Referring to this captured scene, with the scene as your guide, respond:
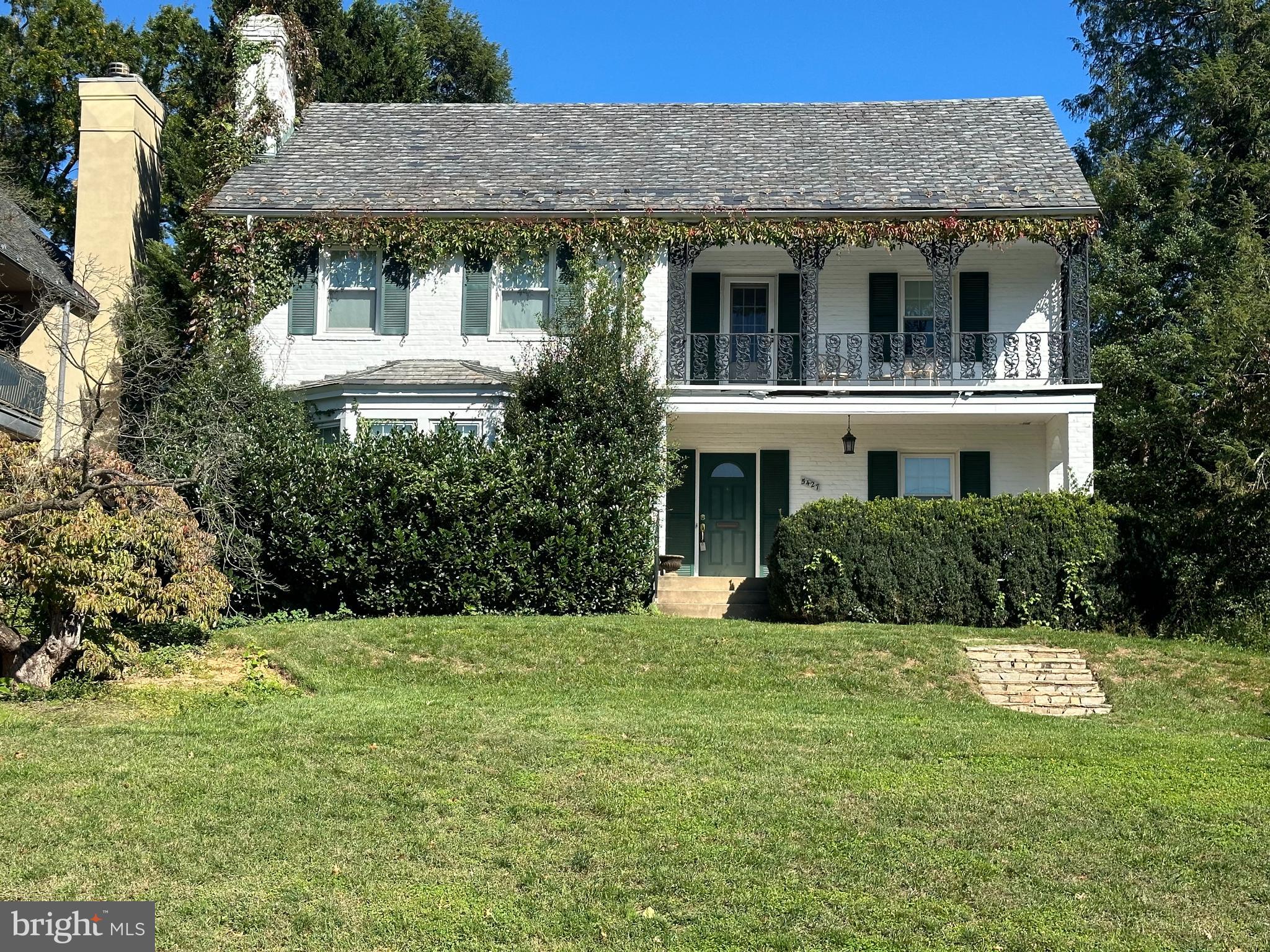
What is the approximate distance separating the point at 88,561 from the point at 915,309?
13895mm

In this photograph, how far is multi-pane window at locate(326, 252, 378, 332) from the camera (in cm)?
2106

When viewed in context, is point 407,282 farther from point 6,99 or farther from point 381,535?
point 6,99

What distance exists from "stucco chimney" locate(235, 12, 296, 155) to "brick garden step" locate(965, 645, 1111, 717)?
49.6ft

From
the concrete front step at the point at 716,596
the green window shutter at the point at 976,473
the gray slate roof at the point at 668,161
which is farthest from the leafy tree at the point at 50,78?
the green window shutter at the point at 976,473

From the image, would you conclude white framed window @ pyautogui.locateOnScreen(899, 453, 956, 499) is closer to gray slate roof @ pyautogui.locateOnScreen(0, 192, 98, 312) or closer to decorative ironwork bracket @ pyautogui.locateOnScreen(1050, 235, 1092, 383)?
decorative ironwork bracket @ pyautogui.locateOnScreen(1050, 235, 1092, 383)

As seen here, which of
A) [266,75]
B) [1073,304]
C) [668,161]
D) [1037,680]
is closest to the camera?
[1037,680]

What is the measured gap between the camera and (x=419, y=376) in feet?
64.4

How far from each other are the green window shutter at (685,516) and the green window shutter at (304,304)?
615cm

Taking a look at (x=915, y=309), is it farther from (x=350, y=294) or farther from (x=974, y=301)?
(x=350, y=294)

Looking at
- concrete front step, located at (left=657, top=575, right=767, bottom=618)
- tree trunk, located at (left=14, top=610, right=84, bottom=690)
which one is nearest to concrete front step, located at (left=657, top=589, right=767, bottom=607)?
concrete front step, located at (left=657, top=575, right=767, bottom=618)

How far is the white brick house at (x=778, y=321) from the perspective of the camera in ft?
66.5

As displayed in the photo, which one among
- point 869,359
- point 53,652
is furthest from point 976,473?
point 53,652

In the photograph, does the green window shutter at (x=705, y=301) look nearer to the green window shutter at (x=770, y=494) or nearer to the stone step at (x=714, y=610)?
the green window shutter at (x=770, y=494)

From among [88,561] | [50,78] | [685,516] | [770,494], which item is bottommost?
[88,561]
